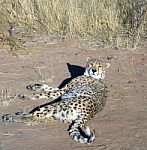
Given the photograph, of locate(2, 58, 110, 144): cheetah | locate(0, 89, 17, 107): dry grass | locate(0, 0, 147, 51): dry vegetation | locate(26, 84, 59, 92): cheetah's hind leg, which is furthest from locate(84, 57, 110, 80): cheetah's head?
locate(0, 0, 147, 51): dry vegetation

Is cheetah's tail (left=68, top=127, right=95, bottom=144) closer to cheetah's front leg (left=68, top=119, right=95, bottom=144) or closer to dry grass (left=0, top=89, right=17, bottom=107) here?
cheetah's front leg (left=68, top=119, right=95, bottom=144)

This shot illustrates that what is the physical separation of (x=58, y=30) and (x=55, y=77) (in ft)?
7.65

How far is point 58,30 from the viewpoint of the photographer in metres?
9.67

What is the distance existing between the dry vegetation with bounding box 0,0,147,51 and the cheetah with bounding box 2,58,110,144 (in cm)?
240

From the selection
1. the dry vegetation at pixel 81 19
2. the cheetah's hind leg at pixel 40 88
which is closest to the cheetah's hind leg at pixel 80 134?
the cheetah's hind leg at pixel 40 88

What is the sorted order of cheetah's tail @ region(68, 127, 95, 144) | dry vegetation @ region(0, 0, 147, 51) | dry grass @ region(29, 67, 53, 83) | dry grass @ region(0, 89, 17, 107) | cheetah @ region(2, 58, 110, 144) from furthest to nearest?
dry vegetation @ region(0, 0, 147, 51) → dry grass @ region(29, 67, 53, 83) → dry grass @ region(0, 89, 17, 107) → cheetah @ region(2, 58, 110, 144) → cheetah's tail @ region(68, 127, 95, 144)

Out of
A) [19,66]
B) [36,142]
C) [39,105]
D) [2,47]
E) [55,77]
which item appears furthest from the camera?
[2,47]

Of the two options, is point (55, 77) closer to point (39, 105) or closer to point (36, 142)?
point (39, 105)

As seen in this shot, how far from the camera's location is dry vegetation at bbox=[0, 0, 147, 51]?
941 cm

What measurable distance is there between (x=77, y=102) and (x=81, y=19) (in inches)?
162

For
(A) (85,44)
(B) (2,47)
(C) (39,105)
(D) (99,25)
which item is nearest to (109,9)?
(D) (99,25)

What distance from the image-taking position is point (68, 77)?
755 cm

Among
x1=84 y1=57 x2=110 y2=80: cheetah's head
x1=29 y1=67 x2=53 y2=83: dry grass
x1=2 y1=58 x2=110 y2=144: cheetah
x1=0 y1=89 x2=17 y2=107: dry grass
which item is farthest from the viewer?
x1=29 y1=67 x2=53 y2=83: dry grass

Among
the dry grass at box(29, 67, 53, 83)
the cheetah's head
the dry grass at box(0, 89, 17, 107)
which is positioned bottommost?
the dry grass at box(29, 67, 53, 83)
